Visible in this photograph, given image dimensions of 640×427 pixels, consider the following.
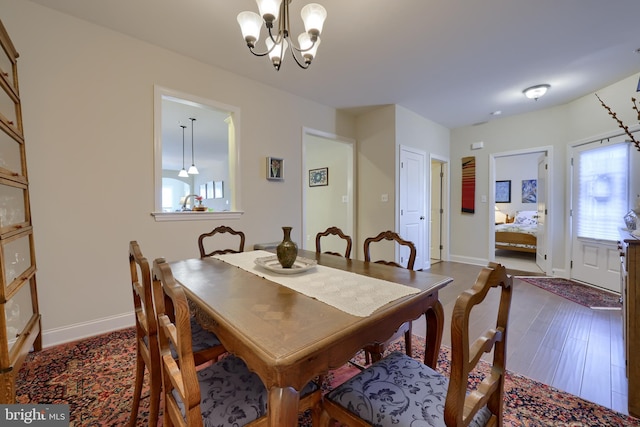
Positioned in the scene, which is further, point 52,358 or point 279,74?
point 279,74

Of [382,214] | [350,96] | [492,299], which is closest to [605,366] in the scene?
[492,299]

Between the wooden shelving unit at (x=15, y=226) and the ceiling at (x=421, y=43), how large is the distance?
79 cm

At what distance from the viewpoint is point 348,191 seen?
14.5 ft

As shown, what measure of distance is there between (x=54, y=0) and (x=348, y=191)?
369 centimetres

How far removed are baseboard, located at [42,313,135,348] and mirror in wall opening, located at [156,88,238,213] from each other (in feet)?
3.45

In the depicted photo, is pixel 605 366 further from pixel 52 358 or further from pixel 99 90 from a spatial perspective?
pixel 99 90

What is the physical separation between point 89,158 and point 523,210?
8.97 meters

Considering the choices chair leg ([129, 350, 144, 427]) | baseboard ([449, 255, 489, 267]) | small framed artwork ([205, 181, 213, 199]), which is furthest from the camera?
small framed artwork ([205, 181, 213, 199])

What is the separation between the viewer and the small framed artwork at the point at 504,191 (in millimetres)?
7480

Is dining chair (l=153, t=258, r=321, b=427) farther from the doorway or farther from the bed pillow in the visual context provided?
the bed pillow

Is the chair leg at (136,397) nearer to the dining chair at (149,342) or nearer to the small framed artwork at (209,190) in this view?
the dining chair at (149,342)

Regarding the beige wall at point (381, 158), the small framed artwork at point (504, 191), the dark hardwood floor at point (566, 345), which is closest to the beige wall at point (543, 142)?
the beige wall at point (381, 158)

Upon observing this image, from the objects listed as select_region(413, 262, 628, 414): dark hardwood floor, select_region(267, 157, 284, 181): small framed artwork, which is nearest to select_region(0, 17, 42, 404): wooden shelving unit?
select_region(267, 157, 284, 181): small framed artwork

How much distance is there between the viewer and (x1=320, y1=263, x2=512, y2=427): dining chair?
66 cm
